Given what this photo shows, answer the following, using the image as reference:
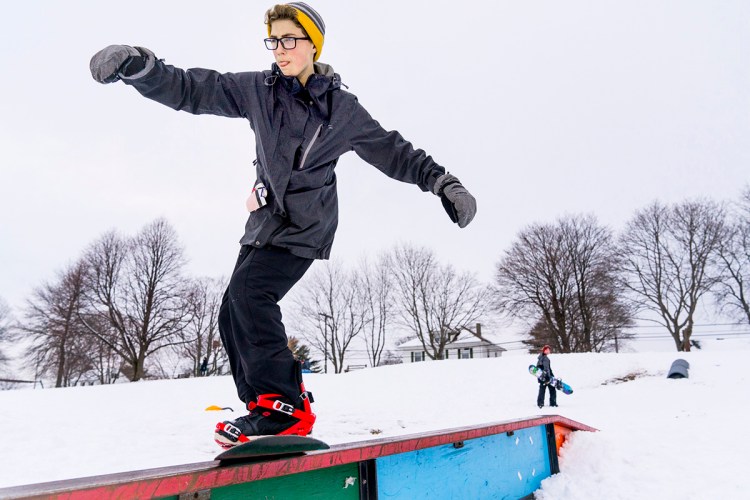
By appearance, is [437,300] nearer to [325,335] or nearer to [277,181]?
[325,335]

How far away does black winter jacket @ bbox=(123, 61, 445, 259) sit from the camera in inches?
86.7

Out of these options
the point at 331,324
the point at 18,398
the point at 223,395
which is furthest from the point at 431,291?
the point at 18,398

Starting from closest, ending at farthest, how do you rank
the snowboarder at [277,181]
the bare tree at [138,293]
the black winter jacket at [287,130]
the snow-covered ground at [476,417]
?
the snowboarder at [277,181]
the black winter jacket at [287,130]
the snow-covered ground at [476,417]
the bare tree at [138,293]

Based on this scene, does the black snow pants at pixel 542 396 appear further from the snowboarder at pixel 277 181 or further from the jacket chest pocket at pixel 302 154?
the jacket chest pocket at pixel 302 154

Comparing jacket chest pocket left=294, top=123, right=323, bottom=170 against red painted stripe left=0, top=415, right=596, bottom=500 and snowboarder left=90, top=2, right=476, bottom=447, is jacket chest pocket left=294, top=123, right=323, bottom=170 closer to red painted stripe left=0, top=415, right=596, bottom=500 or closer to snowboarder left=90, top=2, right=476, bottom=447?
snowboarder left=90, top=2, right=476, bottom=447

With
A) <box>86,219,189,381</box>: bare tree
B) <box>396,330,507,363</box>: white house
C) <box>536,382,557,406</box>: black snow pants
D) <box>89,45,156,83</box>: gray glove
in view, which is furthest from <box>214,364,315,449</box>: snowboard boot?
<box>396,330,507,363</box>: white house

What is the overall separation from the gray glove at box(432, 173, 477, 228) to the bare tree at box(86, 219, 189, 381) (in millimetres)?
30223

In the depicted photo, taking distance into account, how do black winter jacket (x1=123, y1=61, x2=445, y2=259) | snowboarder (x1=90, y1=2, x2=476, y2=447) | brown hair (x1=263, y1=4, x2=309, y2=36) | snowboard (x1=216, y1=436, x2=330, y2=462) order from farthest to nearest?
1. brown hair (x1=263, y1=4, x2=309, y2=36)
2. black winter jacket (x1=123, y1=61, x2=445, y2=259)
3. snowboarder (x1=90, y1=2, x2=476, y2=447)
4. snowboard (x1=216, y1=436, x2=330, y2=462)

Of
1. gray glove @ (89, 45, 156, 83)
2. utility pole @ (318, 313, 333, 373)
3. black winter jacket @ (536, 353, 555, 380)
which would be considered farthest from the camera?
utility pole @ (318, 313, 333, 373)

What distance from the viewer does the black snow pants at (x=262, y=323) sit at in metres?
2.05

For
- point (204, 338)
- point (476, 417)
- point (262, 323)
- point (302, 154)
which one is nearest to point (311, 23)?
point (302, 154)

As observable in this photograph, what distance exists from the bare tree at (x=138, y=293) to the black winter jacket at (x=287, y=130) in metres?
29.9

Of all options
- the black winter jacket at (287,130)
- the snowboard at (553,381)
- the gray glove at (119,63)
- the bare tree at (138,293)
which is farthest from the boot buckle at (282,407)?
the bare tree at (138,293)

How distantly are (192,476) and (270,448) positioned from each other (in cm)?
34
